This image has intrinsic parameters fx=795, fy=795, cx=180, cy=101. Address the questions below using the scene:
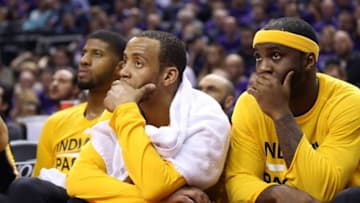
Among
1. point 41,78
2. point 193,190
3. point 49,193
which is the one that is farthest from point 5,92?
point 41,78

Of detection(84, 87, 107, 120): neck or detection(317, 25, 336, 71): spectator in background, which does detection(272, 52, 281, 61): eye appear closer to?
detection(84, 87, 107, 120): neck

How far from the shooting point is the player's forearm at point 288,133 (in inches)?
137

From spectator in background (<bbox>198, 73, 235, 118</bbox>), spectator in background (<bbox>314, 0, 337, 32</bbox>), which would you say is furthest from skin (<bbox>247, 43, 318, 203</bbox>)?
spectator in background (<bbox>314, 0, 337, 32</bbox>)

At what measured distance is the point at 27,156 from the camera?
545 centimetres

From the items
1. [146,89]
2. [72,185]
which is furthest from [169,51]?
[72,185]

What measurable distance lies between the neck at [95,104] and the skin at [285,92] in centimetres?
160

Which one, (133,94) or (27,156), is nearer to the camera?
(133,94)

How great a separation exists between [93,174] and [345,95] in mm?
1236

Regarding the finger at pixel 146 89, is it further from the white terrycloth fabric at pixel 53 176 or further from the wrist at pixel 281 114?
the white terrycloth fabric at pixel 53 176

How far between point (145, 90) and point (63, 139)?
1506mm

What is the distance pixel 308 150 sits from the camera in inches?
136

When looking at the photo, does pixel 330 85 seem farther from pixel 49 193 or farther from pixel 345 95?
pixel 49 193

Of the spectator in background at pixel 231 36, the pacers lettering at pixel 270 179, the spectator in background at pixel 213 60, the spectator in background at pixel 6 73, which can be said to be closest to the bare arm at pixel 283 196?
the pacers lettering at pixel 270 179

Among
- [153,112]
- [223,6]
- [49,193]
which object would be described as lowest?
[223,6]
